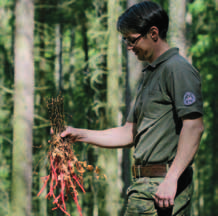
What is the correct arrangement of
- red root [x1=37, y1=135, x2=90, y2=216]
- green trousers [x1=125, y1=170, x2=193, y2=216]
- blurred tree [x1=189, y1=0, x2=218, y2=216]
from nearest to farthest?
green trousers [x1=125, y1=170, x2=193, y2=216] < red root [x1=37, y1=135, x2=90, y2=216] < blurred tree [x1=189, y1=0, x2=218, y2=216]

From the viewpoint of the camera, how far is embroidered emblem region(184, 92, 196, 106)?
294 cm

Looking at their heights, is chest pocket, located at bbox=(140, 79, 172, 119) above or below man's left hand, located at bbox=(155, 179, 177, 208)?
above

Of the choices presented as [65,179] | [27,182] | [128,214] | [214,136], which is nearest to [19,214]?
[27,182]

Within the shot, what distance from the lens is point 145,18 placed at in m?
3.13

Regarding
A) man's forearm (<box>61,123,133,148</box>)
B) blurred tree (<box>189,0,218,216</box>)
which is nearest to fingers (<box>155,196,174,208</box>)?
man's forearm (<box>61,123,133,148</box>)

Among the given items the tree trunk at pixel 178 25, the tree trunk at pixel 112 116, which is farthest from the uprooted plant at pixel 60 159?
the tree trunk at pixel 112 116

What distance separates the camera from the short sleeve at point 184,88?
2.94 meters

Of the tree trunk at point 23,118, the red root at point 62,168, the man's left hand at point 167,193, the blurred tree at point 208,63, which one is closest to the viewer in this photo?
the man's left hand at point 167,193

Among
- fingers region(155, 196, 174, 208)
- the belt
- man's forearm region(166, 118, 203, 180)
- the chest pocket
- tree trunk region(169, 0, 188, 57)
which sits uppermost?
tree trunk region(169, 0, 188, 57)

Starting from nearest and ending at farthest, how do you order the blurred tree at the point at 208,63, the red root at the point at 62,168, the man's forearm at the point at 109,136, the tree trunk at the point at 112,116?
the man's forearm at the point at 109,136 < the red root at the point at 62,168 < the tree trunk at the point at 112,116 < the blurred tree at the point at 208,63

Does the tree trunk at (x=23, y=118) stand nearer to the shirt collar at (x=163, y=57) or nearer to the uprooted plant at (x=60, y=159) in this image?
the uprooted plant at (x=60, y=159)

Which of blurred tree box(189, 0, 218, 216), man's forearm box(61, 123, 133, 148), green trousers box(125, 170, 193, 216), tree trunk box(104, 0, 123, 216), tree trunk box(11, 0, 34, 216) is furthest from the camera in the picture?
blurred tree box(189, 0, 218, 216)

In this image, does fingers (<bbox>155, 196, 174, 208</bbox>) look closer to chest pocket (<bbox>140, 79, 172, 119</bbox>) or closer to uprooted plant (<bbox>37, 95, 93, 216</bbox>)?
chest pocket (<bbox>140, 79, 172, 119</bbox>)

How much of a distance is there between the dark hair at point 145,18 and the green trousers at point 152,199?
99 cm
